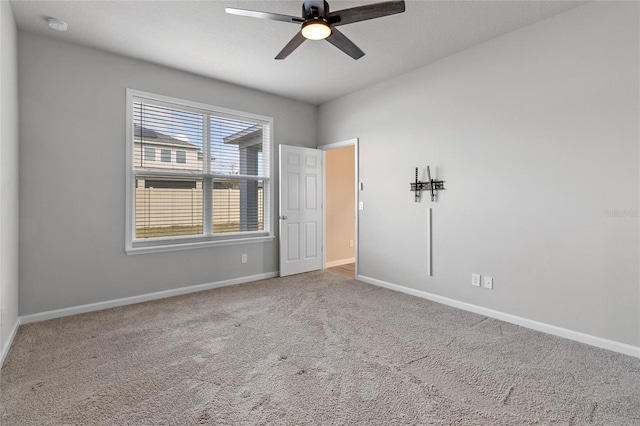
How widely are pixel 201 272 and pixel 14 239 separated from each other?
1.85 metres

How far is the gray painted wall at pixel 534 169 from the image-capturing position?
2.44 metres

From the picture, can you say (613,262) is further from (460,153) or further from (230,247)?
(230,247)

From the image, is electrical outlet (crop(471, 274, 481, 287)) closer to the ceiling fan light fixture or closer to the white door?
the white door

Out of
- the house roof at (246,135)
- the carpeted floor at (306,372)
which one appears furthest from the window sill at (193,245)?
the house roof at (246,135)

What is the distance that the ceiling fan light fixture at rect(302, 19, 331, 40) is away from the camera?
7.50 ft

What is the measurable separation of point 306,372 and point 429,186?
2.54 meters

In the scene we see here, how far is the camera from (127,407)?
177 cm

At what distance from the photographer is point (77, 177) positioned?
10.7ft

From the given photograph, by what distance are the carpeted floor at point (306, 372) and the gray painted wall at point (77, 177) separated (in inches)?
16.7

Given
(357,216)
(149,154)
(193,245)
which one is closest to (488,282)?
(357,216)

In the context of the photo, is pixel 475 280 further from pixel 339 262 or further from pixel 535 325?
pixel 339 262

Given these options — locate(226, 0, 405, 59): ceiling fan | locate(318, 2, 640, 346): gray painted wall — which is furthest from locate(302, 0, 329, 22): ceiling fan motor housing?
locate(318, 2, 640, 346): gray painted wall

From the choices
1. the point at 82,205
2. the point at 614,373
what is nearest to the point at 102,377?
the point at 82,205

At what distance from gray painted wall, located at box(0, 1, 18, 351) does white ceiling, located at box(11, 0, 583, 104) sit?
0.34 meters
